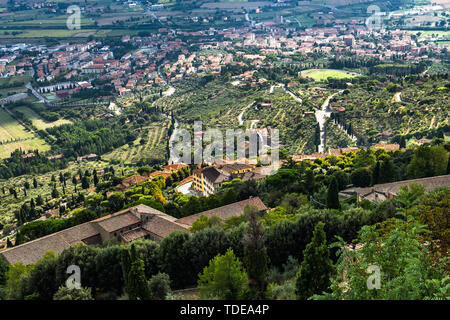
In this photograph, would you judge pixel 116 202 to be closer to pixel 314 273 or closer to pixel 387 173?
pixel 387 173

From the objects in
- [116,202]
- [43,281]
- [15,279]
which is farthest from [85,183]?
[43,281]

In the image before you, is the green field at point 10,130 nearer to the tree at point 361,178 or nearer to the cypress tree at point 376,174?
the tree at point 361,178

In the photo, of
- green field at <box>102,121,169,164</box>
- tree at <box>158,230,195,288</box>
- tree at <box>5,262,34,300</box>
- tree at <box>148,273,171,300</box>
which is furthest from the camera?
green field at <box>102,121,169,164</box>

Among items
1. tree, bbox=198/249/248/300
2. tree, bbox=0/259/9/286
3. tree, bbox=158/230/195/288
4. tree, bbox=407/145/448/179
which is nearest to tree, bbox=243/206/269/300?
tree, bbox=198/249/248/300

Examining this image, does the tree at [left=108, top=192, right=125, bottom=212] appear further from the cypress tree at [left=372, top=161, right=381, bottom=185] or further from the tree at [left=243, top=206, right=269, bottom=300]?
the tree at [left=243, top=206, right=269, bottom=300]

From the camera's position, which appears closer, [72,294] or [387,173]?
[72,294]

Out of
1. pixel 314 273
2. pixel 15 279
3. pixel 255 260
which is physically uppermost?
pixel 314 273
